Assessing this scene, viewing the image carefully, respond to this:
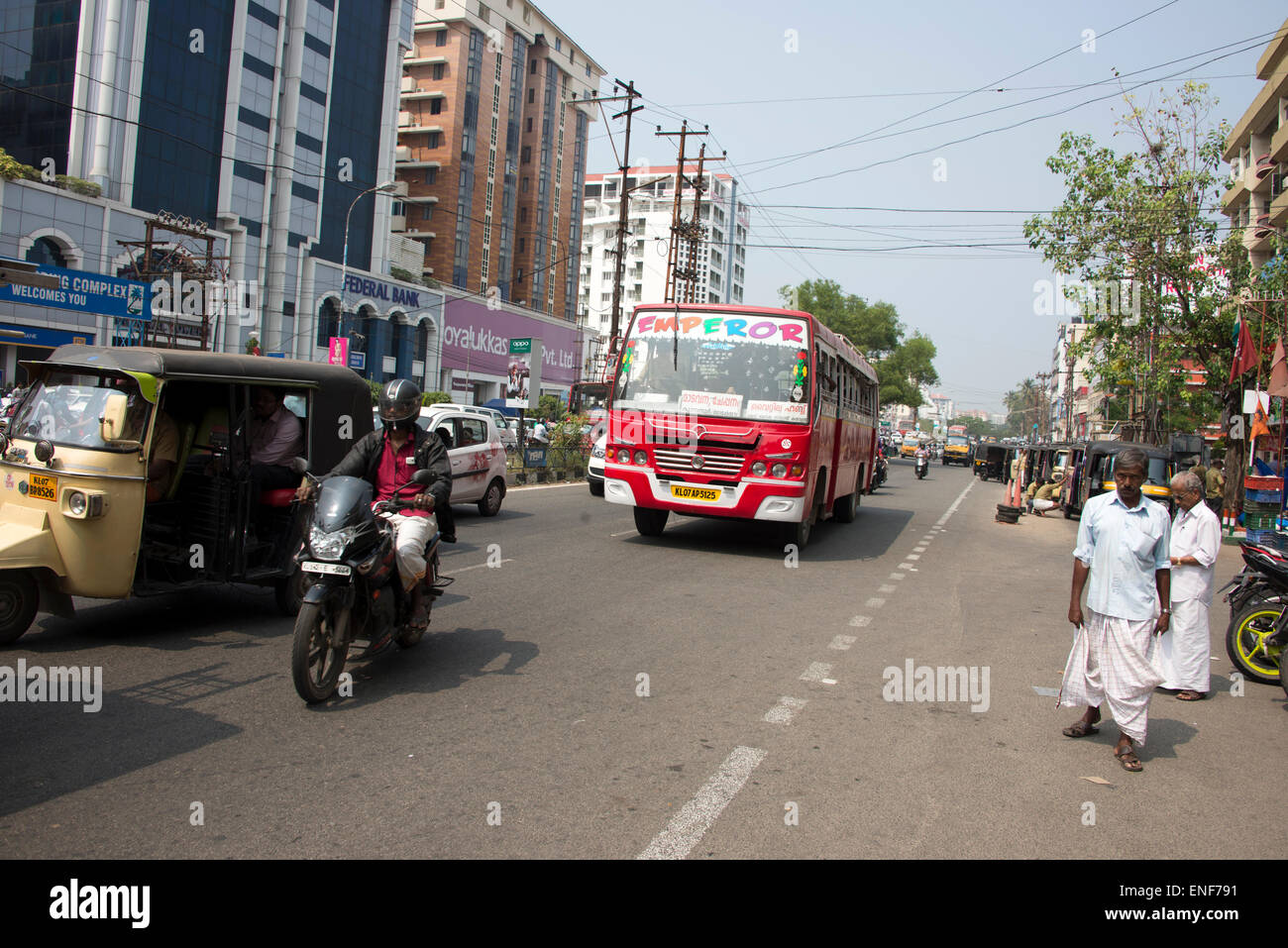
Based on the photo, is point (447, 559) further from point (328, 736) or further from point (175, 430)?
point (328, 736)

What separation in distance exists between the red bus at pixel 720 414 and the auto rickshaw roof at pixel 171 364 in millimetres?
5818

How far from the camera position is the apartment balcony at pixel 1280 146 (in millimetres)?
34875

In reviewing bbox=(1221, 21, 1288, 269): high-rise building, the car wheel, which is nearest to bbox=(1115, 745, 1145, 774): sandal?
the car wheel

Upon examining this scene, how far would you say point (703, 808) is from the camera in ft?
13.3

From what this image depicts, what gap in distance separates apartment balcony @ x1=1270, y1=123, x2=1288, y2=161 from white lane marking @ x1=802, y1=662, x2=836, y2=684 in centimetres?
3783

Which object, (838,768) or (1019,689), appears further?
(1019,689)

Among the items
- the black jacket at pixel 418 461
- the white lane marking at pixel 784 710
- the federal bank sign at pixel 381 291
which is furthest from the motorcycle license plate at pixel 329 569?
the federal bank sign at pixel 381 291

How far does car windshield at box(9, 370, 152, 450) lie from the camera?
621 cm

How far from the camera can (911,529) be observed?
18203mm

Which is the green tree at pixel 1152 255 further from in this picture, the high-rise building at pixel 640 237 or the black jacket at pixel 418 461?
the high-rise building at pixel 640 237

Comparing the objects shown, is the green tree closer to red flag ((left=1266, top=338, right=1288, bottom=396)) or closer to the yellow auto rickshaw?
red flag ((left=1266, top=338, right=1288, bottom=396))
